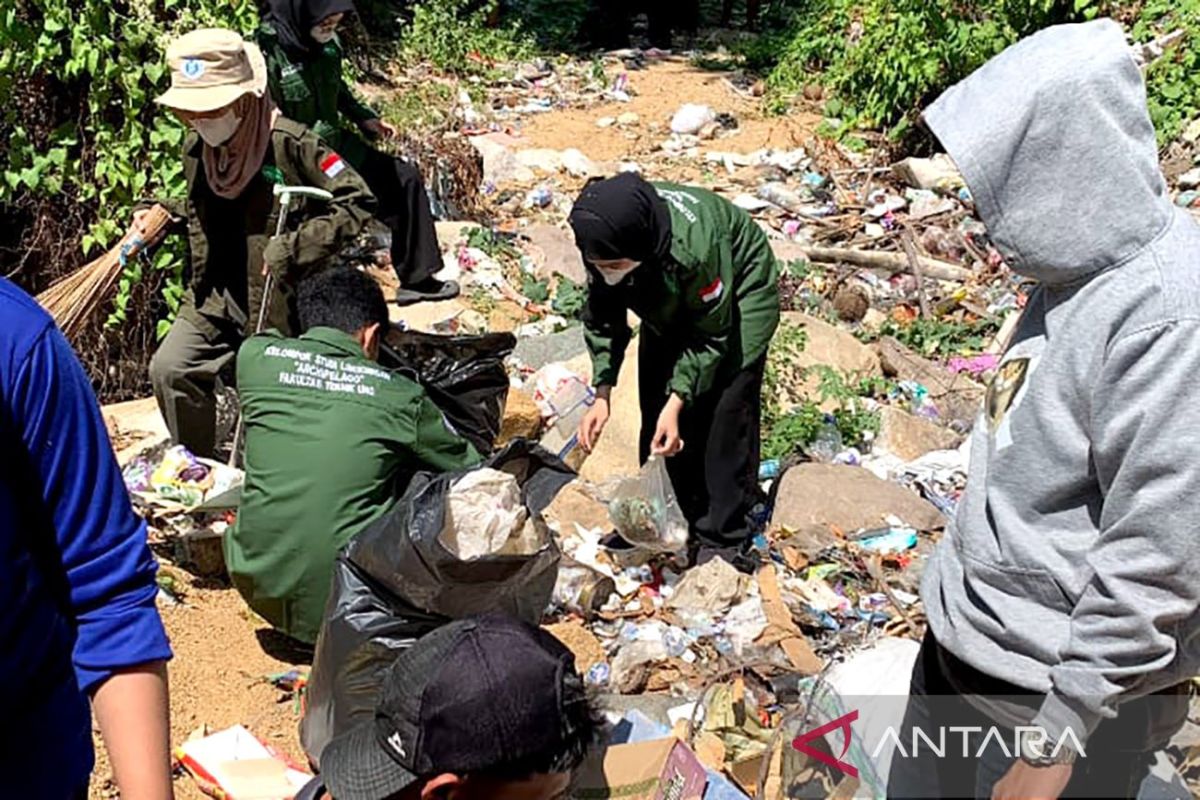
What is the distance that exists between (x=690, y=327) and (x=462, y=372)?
0.80 meters

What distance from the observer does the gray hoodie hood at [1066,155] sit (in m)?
1.88

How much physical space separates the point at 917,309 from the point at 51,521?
→ 21.5ft

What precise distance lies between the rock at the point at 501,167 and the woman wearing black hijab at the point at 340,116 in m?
2.58

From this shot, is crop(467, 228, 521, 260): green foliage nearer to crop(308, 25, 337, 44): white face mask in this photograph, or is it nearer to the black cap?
crop(308, 25, 337, 44): white face mask

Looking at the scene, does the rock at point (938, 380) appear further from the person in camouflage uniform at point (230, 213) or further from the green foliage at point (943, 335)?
the person in camouflage uniform at point (230, 213)

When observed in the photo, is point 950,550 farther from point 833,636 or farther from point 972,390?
point 972,390

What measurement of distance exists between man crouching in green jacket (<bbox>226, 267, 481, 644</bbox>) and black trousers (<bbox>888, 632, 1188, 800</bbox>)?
1790 mm

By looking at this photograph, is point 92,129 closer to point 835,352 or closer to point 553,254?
point 553,254

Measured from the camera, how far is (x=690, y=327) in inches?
172

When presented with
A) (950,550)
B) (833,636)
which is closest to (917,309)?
(833,636)

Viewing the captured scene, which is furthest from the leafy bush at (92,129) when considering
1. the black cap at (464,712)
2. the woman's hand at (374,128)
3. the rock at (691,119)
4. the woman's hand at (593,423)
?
the rock at (691,119)

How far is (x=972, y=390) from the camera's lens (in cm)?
650

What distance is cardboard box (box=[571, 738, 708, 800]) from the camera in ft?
10.2

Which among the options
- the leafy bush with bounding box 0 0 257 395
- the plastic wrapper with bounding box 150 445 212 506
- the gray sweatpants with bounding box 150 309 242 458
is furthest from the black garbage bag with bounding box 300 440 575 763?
the leafy bush with bounding box 0 0 257 395
